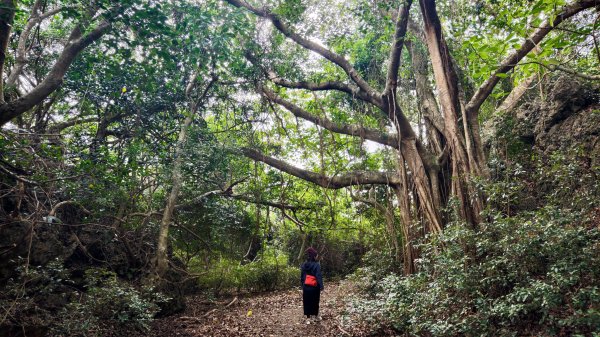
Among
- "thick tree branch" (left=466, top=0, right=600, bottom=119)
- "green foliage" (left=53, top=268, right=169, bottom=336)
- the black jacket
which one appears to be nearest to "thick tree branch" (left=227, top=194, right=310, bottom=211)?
the black jacket

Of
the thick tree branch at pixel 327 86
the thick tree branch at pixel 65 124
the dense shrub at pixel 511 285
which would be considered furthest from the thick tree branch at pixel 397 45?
the thick tree branch at pixel 65 124

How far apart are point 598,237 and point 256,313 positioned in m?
6.00

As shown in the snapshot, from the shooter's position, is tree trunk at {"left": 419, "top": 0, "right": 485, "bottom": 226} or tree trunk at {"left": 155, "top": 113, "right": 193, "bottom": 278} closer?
tree trunk at {"left": 419, "top": 0, "right": 485, "bottom": 226}

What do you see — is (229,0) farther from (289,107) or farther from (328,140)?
(328,140)

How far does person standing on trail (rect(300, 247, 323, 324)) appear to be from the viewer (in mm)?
6352

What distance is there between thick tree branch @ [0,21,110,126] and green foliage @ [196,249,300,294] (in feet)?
19.6

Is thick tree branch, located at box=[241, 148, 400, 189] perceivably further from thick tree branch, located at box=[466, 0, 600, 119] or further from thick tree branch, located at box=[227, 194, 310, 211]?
thick tree branch, located at box=[466, 0, 600, 119]

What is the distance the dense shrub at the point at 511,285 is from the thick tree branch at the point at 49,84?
4693mm

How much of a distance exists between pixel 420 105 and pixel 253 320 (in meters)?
5.65

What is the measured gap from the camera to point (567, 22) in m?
6.59

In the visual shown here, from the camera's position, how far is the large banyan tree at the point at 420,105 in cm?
599

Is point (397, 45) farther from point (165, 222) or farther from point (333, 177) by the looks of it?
point (165, 222)

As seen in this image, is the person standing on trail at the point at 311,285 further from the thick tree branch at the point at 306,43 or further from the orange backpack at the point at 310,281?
the thick tree branch at the point at 306,43

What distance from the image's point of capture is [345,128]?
8.12 m
